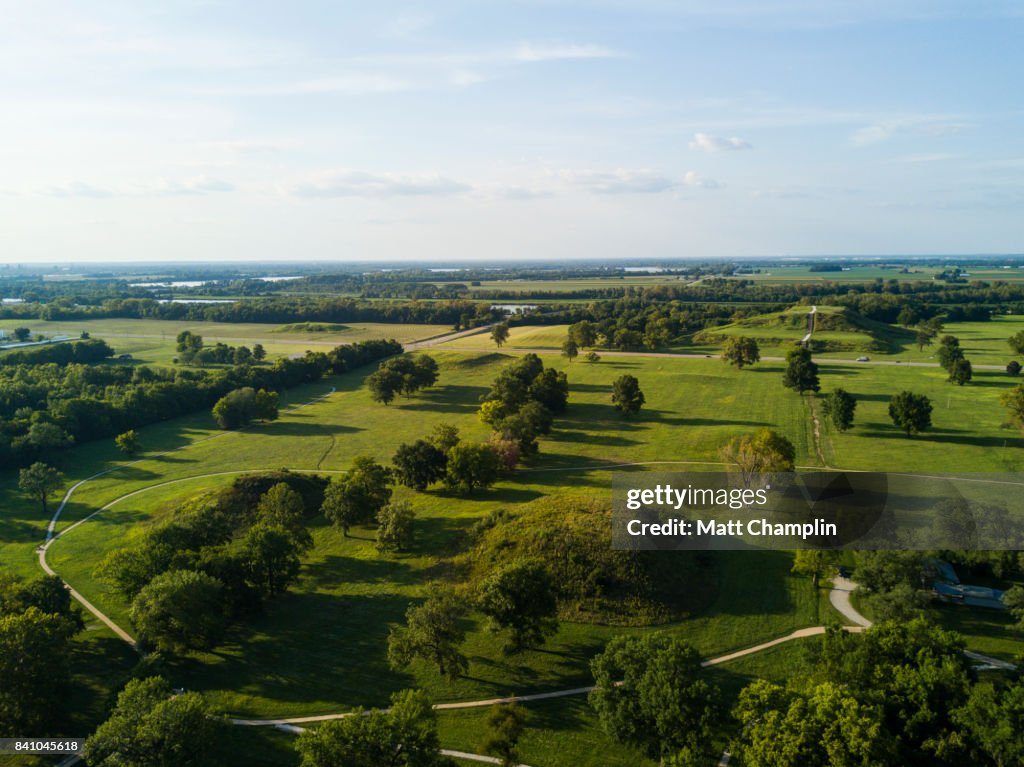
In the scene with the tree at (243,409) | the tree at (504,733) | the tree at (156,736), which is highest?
the tree at (243,409)

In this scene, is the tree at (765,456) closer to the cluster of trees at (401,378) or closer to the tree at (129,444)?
the cluster of trees at (401,378)

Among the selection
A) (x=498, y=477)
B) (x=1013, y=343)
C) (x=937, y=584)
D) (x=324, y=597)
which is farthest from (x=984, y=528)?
(x=1013, y=343)

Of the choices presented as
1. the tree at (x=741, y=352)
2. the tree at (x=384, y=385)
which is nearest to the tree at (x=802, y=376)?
the tree at (x=741, y=352)

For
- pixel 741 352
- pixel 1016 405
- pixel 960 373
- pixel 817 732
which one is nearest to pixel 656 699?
pixel 817 732

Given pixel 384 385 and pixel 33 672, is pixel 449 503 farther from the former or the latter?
pixel 384 385

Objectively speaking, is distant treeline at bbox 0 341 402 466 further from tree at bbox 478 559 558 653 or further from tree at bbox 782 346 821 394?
tree at bbox 782 346 821 394

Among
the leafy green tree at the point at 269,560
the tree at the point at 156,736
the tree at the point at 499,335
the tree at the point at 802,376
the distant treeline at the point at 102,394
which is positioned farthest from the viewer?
the tree at the point at 499,335

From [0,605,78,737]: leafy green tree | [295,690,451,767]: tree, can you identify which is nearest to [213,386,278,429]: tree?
[0,605,78,737]: leafy green tree
